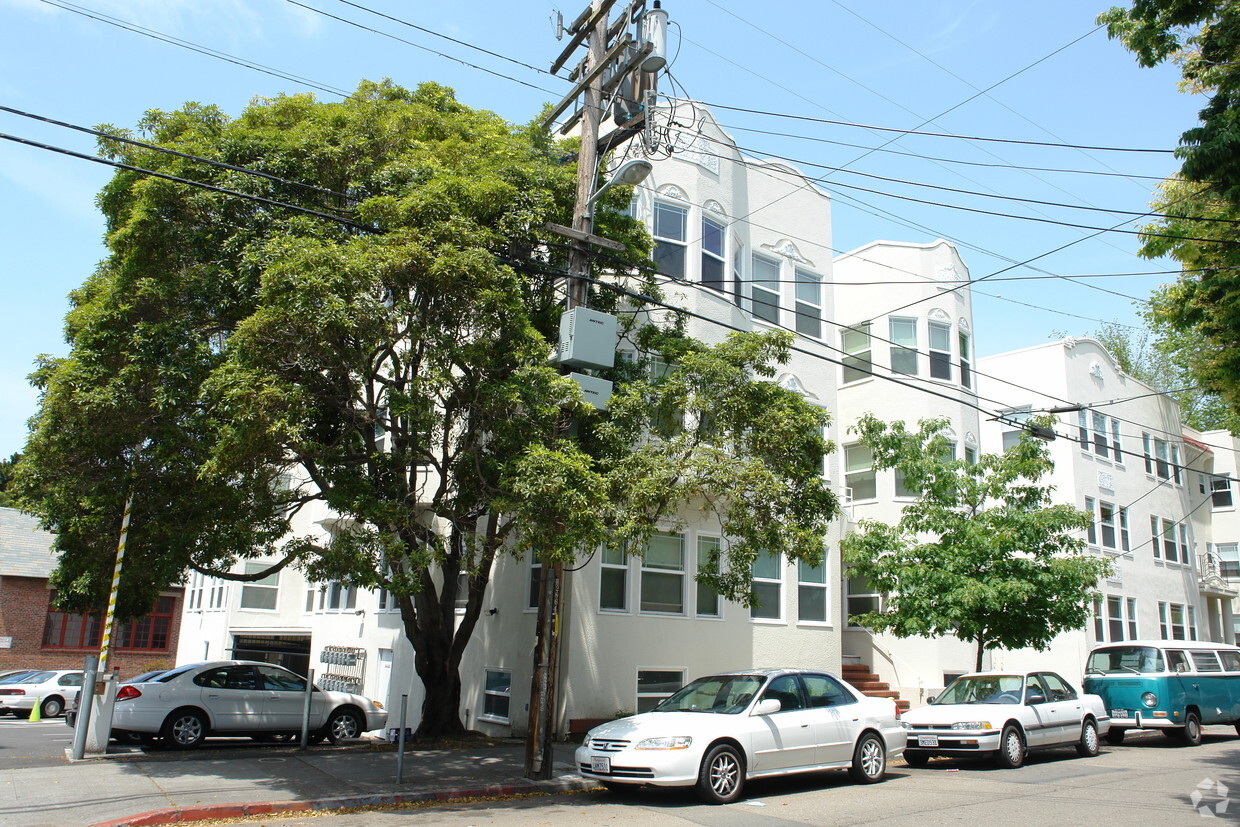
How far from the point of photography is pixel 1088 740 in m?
15.0

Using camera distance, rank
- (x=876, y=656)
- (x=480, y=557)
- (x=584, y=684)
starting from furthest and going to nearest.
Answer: (x=876, y=656), (x=584, y=684), (x=480, y=557)

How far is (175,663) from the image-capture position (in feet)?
121

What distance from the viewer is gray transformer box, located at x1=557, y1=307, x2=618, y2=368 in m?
11.6

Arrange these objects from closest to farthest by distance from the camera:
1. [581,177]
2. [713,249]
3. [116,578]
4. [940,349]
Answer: [116,578] < [581,177] < [713,249] < [940,349]

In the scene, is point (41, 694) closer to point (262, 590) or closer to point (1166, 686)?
point (262, 590)

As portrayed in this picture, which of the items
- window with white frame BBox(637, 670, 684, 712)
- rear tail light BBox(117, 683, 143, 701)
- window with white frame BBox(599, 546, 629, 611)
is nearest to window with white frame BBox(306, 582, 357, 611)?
rear tail light BBox(117, 683, 143, 701)

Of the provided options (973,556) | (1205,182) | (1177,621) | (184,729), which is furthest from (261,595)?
(1177,621)

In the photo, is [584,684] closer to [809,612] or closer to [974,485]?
[809,612]

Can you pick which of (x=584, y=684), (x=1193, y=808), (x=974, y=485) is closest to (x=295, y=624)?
(x=584, y=684)

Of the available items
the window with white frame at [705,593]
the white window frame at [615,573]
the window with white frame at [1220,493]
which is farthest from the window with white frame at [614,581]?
the window with white frame at [1220,493]

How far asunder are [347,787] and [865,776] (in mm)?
6626

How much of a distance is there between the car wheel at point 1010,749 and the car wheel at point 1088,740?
212cm

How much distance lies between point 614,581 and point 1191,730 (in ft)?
37.0

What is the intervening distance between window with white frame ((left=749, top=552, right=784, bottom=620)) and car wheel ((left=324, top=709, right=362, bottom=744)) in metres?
8.20
